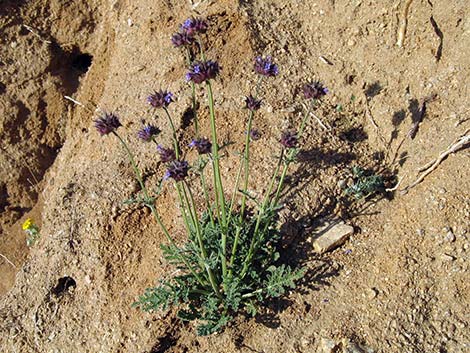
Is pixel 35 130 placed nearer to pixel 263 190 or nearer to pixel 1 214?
pixel 1 214

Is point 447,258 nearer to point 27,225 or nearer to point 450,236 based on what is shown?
point 450,236

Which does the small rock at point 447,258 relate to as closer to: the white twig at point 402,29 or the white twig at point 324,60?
the white twig at point 402,29

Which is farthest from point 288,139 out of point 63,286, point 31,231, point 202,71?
point 31,231

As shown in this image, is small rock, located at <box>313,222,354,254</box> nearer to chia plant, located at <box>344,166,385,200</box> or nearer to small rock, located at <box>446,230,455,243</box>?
chia plant, located at <box>344,166,385,200</box>

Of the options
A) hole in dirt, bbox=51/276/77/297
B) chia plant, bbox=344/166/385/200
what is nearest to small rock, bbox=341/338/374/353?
chia plant, bbox=344/166/385/200

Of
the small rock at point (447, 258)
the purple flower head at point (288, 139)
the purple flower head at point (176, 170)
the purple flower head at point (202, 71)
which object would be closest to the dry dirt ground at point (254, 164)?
the small rock at point (447, 258)
